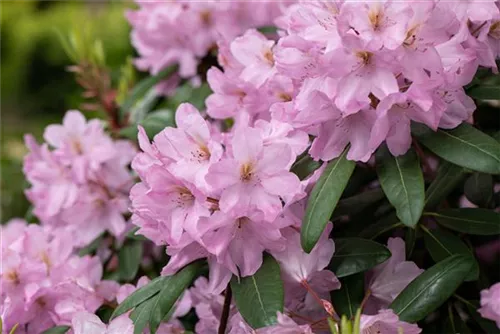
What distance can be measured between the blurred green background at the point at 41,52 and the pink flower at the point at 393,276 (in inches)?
109

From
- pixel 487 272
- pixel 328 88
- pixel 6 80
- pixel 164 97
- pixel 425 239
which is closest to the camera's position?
pixel 328 88

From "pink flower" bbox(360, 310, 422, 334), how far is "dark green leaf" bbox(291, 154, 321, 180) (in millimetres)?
174

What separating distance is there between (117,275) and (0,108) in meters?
3.16

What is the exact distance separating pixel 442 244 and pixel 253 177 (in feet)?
0.75

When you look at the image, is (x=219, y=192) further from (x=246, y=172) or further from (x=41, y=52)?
(x=41, y=52)

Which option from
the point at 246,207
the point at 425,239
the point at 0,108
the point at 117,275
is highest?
the point at 246,207

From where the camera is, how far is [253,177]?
73 centimetres

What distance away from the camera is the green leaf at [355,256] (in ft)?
2.54

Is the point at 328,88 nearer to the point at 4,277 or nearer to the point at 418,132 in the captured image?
the point at 418,132

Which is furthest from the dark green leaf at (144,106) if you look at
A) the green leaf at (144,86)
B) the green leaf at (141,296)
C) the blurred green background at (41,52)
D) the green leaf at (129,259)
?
the blurred green background at (41,52)

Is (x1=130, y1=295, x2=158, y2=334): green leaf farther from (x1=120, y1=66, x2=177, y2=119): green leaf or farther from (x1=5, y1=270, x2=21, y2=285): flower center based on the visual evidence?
(x1=120, y1=66, x2=177, y2=119): green leaf

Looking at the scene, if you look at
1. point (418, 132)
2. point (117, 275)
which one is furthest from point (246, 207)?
point (117, 275)

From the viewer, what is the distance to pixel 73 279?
37.3 inches

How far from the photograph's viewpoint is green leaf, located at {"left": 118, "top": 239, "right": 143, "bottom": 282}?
1.08 metres
